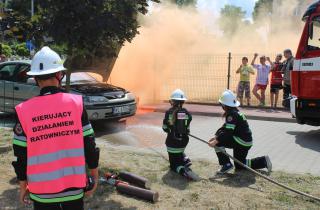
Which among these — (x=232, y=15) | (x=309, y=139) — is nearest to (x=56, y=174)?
(x=309, y=139)

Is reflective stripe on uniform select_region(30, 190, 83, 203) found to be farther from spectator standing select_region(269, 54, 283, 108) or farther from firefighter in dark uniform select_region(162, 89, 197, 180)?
spectator standing select_region(269, 54, 283, 108)

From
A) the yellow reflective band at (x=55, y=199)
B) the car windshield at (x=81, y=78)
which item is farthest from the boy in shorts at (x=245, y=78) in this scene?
the yellow reflective band at (x=55, y=199)

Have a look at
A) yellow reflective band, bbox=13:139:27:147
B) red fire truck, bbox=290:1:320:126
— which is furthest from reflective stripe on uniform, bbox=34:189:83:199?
red fire truck, bbox=290:1:320:126

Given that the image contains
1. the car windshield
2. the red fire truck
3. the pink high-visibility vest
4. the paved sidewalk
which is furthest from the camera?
Result: the paved sidewalk

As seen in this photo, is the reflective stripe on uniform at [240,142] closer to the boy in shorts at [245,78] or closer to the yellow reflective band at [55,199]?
the yellow reflective band at [55,199]

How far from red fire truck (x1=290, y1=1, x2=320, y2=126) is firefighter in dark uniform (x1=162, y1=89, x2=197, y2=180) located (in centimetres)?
406

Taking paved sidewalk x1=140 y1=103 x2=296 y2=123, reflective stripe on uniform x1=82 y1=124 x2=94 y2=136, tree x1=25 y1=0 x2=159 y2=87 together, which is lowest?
paved sidewalk x1=140 y1=103 x2=296 y2=123

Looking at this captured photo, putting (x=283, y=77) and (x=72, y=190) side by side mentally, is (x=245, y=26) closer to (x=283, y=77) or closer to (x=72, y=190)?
(x=283, y=77)

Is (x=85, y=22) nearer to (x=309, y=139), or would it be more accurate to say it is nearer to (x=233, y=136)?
(x=233, y=136)

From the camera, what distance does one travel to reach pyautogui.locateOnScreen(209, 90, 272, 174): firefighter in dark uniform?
245 inches

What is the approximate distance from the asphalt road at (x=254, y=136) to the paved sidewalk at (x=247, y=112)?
1.16 feet

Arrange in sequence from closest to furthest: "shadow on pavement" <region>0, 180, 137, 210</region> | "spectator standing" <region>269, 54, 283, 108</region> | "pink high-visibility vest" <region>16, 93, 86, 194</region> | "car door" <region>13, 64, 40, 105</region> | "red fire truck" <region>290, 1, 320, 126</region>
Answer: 1. "pink high-visibility vest" <region>16, 93, 86, 194</region>
2. "shadow on pavement" <region>0, 180, 137, 210</region>
3. "red fire truck" <region>290, 1, 320, 126</region>
4. "car door" <region>13, 64, 40, 105</region>
5. "spectator standing" <region>269, 54, 283, 108</region>

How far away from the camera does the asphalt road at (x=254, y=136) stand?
25.2ft

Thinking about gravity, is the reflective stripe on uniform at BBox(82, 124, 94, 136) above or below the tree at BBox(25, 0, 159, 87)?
below
